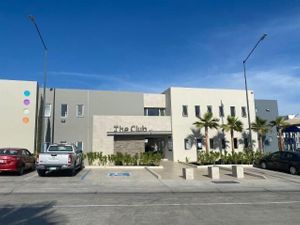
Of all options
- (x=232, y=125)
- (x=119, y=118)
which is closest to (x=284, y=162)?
(x=232, y=125)

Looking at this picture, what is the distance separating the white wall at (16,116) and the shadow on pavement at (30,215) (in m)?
18.0

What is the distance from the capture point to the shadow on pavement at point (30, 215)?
23.8 ft

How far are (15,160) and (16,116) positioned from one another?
372 inches

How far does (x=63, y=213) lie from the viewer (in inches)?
321

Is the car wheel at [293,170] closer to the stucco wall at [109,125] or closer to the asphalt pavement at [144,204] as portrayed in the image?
the asphalt pavement at [144,204]

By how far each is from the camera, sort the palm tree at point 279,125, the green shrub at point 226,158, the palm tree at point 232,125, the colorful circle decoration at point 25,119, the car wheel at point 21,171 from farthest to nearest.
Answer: the palm tree at point 279,125
the palm tree at point 232,125
the green shrub at point 226,158
the colorful circle decoration at point 25,119
the car wheel at point 21,171

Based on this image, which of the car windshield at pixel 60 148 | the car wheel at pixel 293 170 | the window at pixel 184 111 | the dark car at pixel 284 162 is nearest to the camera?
the car windshield at pixel 60 148

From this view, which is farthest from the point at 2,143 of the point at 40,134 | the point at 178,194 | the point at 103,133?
the point at 178,194

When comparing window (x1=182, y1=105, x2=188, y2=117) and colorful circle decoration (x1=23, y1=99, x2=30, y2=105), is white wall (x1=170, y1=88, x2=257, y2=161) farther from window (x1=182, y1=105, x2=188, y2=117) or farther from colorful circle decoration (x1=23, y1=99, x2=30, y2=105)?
colorful circle decoration (x1=23, y1=99, x2=30, y2=105)

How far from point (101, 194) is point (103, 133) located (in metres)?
18.0

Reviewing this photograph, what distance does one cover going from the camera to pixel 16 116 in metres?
25.9

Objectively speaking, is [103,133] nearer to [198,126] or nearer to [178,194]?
[198,126]

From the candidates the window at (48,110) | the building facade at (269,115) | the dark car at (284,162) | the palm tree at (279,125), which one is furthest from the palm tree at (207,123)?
the window at (48,110)

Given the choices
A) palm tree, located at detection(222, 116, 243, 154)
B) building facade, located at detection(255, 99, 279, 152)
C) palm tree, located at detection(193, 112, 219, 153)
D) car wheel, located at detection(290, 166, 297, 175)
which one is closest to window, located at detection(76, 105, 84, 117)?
palm tree, located at detection(193, 112, 219, 153)
